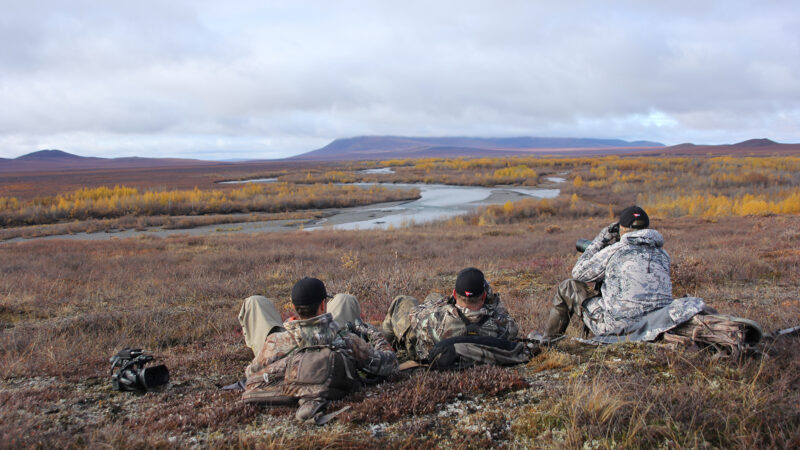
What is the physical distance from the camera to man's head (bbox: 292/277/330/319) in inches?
128

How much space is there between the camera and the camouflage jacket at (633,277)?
158 inches

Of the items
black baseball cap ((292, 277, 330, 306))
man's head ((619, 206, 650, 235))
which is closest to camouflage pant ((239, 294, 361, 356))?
black baseball cap ((292, 277, 330, 306))

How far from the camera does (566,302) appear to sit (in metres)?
4.83

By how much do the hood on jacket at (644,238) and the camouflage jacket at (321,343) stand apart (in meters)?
2.34

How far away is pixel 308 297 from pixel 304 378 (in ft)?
1.87

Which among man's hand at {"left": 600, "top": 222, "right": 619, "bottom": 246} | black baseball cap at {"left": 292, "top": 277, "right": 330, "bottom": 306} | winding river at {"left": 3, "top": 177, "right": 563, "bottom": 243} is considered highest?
man's hand at {"left": 600, "top": 222, "right": 619, "bottom": 246}

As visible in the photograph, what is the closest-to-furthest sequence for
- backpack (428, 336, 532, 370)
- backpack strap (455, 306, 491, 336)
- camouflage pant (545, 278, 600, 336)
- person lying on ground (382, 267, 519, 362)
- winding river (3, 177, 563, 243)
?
backpack (428, 336, 532, 370)
person lying on ground (382, 267, 519, 362)
backpack strap (455, 306, 491, 336)
camouflage pant (545, 278, 600, 336)
winding river (3, 177, 563, 243)

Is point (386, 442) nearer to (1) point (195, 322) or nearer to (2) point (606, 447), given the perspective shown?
(2) point (606, 447)

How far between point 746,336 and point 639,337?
2.48 ft

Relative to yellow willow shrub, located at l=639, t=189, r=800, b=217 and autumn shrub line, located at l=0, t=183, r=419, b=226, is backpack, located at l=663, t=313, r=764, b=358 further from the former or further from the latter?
autumn shrub line, located at l=0, t=183, r=419, b=226

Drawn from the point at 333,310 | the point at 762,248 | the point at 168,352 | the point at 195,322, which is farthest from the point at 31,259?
the point at 762,248

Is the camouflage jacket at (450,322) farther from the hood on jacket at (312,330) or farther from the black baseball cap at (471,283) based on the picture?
the hood on jacket at (312,330)

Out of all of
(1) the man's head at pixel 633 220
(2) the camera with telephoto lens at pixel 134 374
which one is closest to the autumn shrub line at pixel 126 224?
(2) the camera with telephoto lens at pixel 134 374

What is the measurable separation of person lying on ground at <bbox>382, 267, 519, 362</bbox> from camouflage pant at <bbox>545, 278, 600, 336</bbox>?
857 mm
